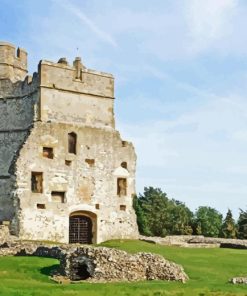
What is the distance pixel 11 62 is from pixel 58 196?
1188 centimetres

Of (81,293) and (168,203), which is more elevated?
(168,203)

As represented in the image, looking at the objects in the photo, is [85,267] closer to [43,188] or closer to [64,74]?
[43,188]

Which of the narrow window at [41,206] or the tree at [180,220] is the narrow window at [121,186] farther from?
the tree at [180,220]

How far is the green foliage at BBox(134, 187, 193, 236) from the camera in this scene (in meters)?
59.4

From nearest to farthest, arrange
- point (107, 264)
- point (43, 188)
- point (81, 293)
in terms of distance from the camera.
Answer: point (81, 293), point (107, 264), point (43, 188)

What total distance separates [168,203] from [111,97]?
22139 mm

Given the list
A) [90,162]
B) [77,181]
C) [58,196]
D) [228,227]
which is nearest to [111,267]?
[58,196]

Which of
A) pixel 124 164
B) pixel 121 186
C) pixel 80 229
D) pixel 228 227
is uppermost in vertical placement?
pixel 124 164

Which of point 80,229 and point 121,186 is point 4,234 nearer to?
→ point 80,229

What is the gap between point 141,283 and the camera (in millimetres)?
22188

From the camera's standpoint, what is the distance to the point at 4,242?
3309 cm

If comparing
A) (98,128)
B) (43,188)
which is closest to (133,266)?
(43,188)

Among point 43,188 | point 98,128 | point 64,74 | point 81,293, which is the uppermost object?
point 64,74

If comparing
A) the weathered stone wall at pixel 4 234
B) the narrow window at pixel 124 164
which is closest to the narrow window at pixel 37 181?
the weathered stone wall at pixel 4 234
